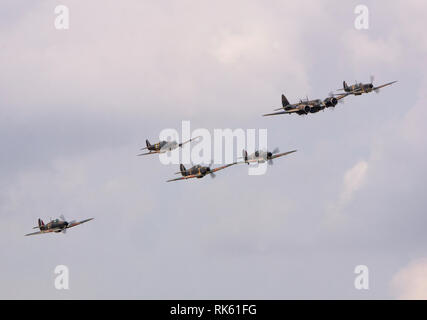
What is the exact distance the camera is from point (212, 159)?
200 metres

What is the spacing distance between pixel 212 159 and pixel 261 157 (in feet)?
33.6

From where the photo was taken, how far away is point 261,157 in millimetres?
199500
